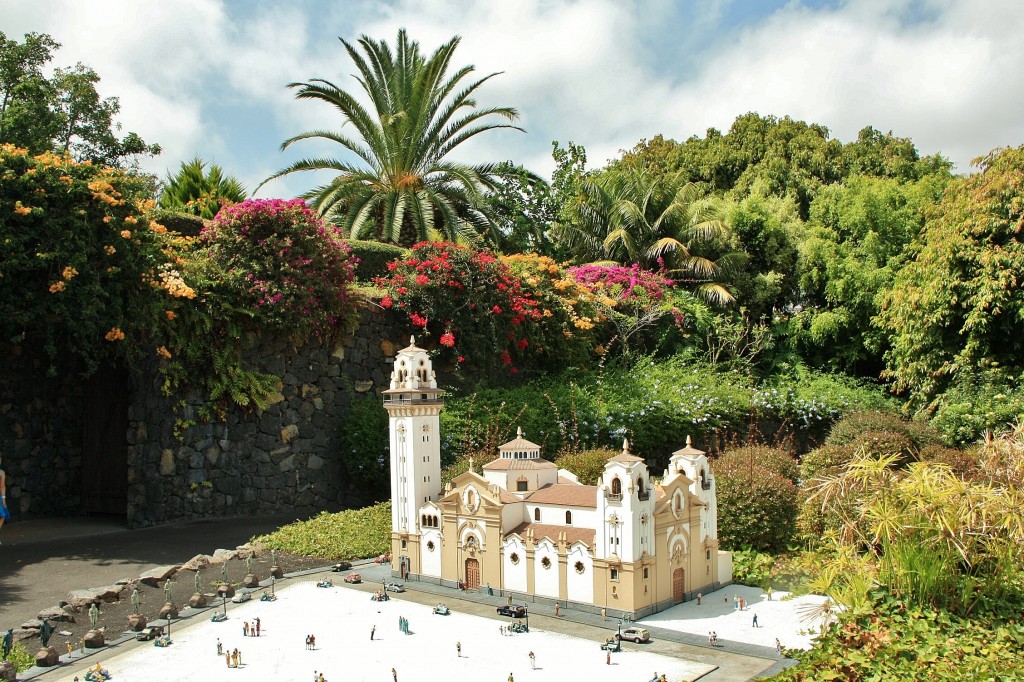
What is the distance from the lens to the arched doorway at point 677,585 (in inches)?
386

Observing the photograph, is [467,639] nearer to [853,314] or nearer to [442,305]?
[442,305]

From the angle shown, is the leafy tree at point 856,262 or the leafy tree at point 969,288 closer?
the leafy tree at point 969,288

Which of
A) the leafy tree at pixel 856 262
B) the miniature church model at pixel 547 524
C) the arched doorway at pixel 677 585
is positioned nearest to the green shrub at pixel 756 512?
the miniature church model at pixel 547 524

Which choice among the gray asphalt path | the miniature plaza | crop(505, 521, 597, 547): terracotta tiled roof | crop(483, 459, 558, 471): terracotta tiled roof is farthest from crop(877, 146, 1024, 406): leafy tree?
the gray asphalt path

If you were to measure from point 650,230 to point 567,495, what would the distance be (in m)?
15.6

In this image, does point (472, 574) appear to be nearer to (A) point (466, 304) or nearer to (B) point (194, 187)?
(A) point (466, 304)

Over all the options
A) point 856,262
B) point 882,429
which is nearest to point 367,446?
point 882,429

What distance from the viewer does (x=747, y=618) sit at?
9266 millimetres

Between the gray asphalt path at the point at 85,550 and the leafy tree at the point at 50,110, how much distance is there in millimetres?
10317

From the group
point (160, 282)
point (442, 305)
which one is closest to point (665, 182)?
point (442, 305)

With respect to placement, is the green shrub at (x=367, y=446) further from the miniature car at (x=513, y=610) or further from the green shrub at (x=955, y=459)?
the green shrub at (x=955, y=459)

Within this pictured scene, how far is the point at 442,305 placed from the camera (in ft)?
57.5

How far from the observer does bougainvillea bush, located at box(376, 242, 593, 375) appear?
17.5m

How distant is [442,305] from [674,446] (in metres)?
5.68
